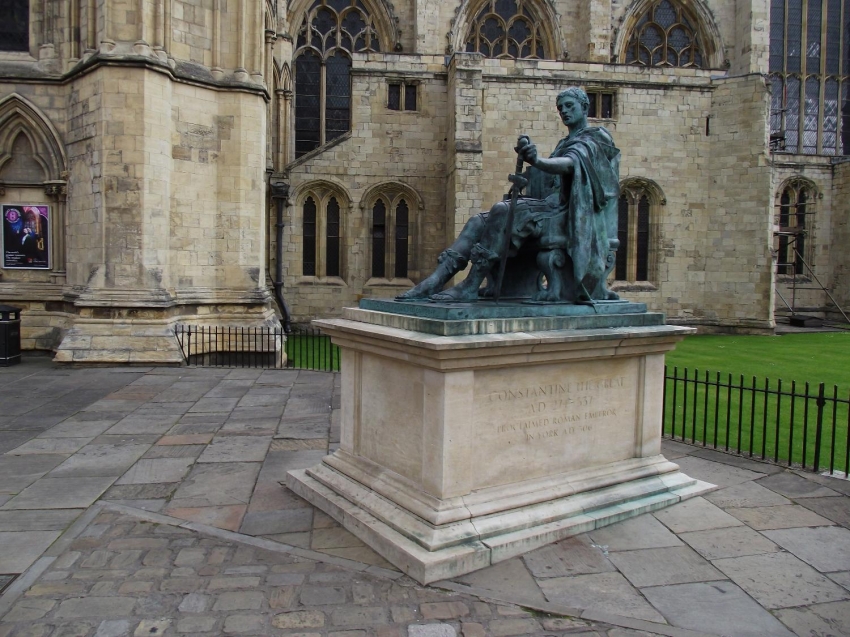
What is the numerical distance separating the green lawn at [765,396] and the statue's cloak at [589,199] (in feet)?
7.43

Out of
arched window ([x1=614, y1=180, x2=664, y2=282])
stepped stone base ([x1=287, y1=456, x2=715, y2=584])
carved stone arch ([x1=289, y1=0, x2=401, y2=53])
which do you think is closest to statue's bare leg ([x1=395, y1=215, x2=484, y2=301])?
stepped stone base ([x1=287, y1=456, x2=715, y2=584])

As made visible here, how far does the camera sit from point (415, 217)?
20266mm

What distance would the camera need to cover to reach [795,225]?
29031 millimetres

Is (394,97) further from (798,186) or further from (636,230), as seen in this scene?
(798,186)

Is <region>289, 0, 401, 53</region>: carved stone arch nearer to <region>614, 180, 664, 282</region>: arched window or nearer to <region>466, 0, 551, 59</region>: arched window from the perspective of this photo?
<region>466, 0, 551, 59</region>: arched window

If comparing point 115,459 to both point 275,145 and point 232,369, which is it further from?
point 275,145

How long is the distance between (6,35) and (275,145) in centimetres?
901

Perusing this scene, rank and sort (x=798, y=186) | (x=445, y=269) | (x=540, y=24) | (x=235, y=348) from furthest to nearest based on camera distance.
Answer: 1. (x=798, y=186)
2. (x=540, y=24)
3. (x=235, y=348)
4. (x=445, y=269)

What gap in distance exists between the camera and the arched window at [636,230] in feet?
68.5

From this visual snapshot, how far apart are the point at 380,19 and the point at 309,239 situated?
986 centimetres

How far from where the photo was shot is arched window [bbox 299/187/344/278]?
19969 mm

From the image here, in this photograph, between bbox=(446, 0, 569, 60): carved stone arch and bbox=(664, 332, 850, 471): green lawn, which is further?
bbox=(446, 0, 569, 60): carved stone arch

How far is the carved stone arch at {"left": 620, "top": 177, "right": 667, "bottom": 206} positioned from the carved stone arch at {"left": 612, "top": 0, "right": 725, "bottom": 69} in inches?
288

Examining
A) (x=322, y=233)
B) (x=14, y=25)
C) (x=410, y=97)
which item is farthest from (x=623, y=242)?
(x=14, y=25)
